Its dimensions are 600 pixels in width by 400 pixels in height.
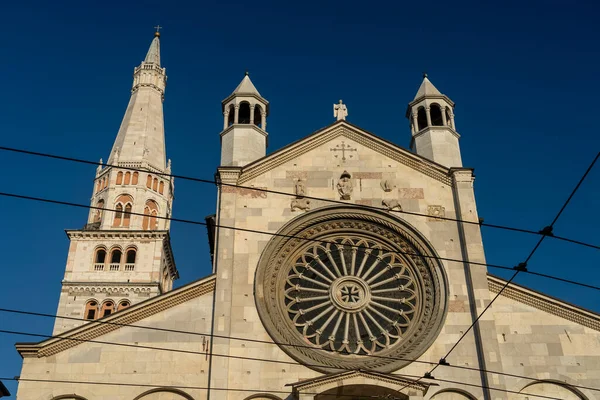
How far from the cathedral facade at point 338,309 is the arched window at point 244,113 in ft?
2.27

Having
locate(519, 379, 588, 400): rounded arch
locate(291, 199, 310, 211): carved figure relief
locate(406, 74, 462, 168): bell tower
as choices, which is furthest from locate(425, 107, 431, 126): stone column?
locate(519, 379, 588, 400): rounded arch

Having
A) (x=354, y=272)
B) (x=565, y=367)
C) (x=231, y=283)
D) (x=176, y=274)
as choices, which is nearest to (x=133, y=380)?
(x=231, y=283)

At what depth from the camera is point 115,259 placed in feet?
139

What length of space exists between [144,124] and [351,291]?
A: 3188 centimetres

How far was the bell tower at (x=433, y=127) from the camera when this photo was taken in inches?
963

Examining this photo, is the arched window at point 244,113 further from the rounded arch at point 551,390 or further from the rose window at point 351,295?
the rounded arch at point 551,390

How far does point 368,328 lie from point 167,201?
29775mm

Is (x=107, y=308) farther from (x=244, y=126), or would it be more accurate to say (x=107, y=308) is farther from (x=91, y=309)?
(x=244, y=126)

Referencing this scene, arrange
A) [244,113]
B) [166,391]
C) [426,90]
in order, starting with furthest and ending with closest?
[244,113] < [426,90] < [166,391]

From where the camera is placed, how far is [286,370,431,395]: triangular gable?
1794 centimetres

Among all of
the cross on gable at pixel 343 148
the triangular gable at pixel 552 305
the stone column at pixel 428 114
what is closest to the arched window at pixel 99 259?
the cross on gable at pixel 343 148

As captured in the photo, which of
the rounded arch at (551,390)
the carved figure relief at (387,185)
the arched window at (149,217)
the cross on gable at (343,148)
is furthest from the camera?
the arched window at (149,217)

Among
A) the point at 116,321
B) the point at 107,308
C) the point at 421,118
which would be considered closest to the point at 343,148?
the point at 421,118

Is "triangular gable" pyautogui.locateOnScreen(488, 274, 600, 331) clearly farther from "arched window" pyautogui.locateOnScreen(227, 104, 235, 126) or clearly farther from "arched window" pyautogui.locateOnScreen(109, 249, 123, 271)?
"arched window" pyautogui.locateOnScreen(109, 249, 123, 271)
